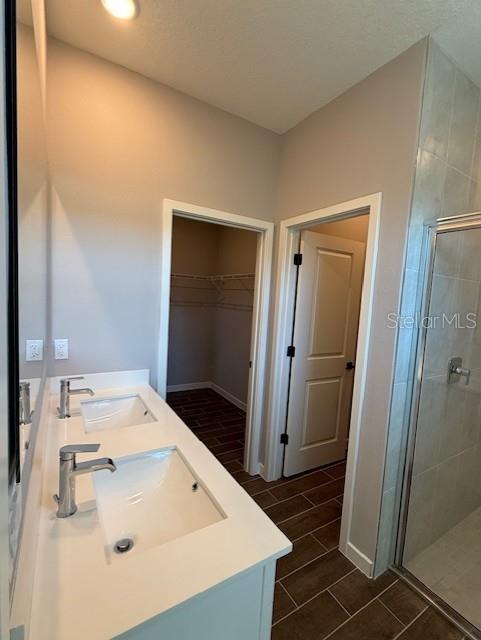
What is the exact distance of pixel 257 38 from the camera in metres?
1.46

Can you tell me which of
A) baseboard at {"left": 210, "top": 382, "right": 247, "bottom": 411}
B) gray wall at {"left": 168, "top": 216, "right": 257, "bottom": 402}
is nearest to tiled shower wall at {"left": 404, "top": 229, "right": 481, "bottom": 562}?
baseboard at {"left": 210, "top": 382, "right": 247, "bottom": 411}

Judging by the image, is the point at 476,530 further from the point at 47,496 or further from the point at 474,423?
the point at 47,496

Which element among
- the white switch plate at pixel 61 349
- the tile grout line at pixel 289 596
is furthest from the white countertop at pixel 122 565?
the tile grout line at pixel 289 596

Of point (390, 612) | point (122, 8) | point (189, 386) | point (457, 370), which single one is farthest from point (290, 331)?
point (189, 386)

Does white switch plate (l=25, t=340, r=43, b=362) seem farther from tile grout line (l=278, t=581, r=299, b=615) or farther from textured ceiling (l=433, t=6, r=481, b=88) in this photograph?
textured ceiling (l=433, t=6, r=481, b=88)

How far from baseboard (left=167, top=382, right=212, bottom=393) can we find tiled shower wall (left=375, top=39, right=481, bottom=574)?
3362 mm

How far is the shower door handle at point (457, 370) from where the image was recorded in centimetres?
A: 178

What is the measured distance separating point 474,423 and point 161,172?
2681 millimetres

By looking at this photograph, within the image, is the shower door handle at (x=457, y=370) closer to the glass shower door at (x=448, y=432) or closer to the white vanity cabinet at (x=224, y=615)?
the glass shower door at (x=448, y=432)

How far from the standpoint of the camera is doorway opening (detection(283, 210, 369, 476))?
92.5 inches

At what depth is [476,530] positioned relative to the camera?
1.94 m

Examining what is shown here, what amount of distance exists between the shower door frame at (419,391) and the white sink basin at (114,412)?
4.77 feet

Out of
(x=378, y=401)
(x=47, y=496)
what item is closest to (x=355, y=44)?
(x=378, y=401)

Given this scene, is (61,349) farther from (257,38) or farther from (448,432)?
(448,432)
